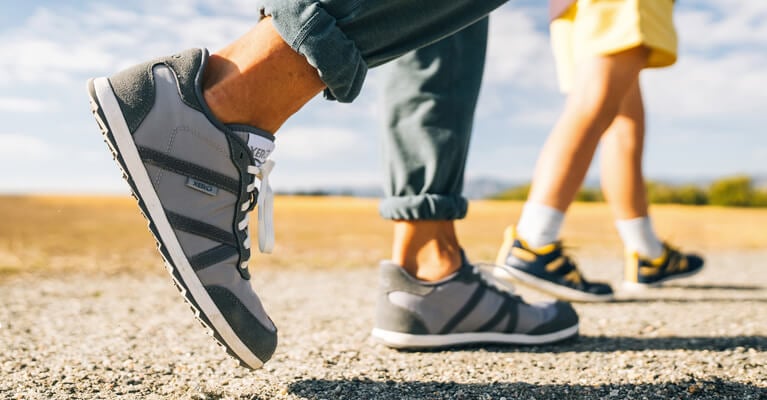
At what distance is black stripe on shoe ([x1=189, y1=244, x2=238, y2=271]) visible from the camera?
1.08 m

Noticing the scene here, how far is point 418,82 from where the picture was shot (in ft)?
4.95

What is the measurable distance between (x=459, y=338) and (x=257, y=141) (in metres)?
0.73

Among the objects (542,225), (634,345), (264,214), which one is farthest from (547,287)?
(264,214)

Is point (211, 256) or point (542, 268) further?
point (542, 268)

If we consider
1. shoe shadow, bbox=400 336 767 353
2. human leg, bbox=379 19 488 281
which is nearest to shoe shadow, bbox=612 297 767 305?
shoe shadow, bbox=400 336 767 353

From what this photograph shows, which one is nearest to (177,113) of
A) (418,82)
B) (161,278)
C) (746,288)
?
(418,82)

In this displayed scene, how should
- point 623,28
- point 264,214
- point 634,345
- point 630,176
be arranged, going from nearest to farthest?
point 264,214 < point 634,345 < point 623,28 < point 630,176

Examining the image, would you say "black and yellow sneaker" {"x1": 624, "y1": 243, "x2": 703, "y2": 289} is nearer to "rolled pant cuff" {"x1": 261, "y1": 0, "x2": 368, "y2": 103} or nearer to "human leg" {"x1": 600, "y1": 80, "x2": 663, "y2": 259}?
"human leg" {"x1": 600, "y1": 80, "x2": 663, "y2": 259}

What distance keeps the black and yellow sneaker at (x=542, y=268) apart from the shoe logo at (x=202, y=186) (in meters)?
1.21

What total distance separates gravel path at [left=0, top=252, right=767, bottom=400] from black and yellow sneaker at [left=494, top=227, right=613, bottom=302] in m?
0.09

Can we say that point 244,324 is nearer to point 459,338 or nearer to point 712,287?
point 459,338

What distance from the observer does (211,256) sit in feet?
3.64

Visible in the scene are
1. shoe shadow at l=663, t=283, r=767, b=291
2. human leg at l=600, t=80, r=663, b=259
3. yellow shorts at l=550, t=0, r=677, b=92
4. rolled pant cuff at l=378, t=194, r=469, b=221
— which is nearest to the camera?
rolled pant cuff at l=378, t=194, r=469, b=221

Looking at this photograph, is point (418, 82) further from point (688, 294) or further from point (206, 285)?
point (688, 294)
